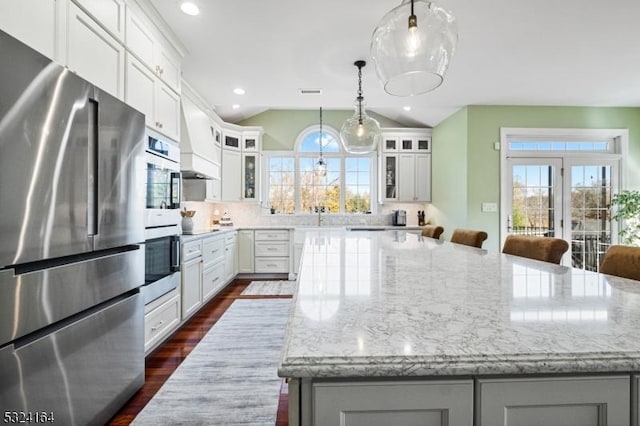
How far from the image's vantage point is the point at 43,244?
121cm

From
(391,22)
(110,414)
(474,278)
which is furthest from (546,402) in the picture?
(110,414)

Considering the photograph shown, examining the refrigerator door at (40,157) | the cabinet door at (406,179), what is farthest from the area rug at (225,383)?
the cabinet door at (406,179)

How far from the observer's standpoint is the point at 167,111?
2.66 m

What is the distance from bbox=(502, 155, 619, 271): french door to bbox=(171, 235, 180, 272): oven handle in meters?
4.35

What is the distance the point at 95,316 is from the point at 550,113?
18.6ft

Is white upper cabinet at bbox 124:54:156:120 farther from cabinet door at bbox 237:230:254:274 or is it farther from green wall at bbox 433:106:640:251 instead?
green wall at bbox 433:106:640:251

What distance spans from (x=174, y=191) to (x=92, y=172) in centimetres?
115

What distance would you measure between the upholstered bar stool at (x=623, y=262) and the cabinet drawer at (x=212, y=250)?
11.1ft

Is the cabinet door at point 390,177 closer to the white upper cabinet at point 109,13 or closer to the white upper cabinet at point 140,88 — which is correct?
the white upper cabinet at point 140,88

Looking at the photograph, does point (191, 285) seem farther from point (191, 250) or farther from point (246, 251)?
point (246, 251)

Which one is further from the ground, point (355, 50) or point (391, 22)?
point (355, 50)

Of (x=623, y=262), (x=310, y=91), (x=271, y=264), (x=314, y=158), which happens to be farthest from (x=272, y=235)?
(x=623, y=262)

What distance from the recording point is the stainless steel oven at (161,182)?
2.23m

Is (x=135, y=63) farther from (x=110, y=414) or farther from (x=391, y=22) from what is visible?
(x=110, y=414)
